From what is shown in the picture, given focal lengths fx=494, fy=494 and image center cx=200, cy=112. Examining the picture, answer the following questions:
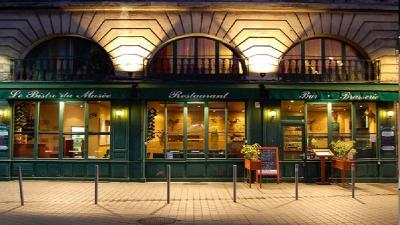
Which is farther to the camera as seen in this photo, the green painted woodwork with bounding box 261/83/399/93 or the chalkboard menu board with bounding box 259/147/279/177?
the green painted woodwork with bounding box 261/83/399/93

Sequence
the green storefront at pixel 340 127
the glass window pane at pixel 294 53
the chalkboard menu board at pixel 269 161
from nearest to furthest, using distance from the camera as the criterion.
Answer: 1. the chalkboard menu board at pixel 269 161
2. the green storefront at pixel 340 127
3. the glass window pane at pixel 294 53

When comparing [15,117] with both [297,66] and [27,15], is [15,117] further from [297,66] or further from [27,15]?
[297,66]

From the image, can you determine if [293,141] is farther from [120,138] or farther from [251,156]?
[120,138]

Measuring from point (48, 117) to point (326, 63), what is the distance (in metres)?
11.1

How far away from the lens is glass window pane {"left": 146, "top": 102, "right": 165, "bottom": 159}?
1902 centimetres

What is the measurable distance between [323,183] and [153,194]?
652cm

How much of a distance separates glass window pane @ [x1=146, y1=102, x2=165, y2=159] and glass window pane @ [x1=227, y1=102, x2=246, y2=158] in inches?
102

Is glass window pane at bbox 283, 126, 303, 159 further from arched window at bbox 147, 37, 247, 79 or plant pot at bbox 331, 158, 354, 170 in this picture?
arched window at bbox 147, 37, 247, 79

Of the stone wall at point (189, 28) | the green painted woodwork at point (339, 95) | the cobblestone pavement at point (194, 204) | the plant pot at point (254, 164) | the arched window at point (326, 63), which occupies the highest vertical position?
the stone wall at point (189, 28)

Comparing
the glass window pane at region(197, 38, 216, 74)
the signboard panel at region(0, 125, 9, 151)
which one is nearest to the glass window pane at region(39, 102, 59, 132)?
the signboard panel at region(0, 125, 9, 151)

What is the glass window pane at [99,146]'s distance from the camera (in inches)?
749

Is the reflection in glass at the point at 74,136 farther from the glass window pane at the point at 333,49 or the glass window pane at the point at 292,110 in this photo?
the glass window pane at the point at 333,49

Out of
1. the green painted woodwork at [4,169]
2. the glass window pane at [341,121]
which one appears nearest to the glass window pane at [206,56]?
the glass window pane at [341,121]

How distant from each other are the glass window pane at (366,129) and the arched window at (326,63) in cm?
119
